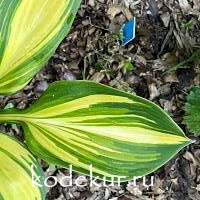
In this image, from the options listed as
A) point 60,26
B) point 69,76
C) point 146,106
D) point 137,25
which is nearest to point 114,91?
point 146,106

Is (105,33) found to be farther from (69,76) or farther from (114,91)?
(114,91)

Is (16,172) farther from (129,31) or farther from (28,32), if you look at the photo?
(129,31)

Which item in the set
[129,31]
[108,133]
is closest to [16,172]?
[108,133]

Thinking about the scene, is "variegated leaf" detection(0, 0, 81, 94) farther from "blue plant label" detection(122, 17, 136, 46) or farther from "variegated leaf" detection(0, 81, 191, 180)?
"blue plant label" detection(122, 17, 136, 46)

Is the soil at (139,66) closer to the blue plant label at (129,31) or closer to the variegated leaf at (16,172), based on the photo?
the blue plant label at (129,31)

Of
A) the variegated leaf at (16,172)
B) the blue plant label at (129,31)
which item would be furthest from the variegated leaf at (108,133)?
the blue plant label at (129,31)
